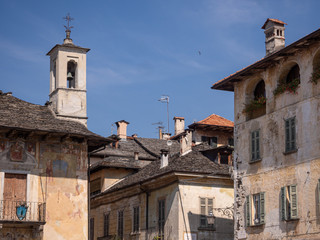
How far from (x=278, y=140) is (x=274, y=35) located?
18.8 ft

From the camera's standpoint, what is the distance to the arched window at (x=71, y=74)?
3553 centimetres

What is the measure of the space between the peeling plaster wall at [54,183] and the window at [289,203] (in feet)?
30.2

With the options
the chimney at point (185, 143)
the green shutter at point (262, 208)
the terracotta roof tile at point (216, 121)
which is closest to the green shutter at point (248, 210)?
the green shutter at point (262, 208)

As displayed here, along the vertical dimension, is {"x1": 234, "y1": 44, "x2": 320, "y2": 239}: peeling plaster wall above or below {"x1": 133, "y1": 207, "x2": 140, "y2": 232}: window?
above

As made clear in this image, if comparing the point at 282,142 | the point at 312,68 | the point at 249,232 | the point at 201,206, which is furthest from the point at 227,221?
the point at 312,68

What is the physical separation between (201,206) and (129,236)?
6047mm

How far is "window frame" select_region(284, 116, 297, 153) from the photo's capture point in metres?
28.1

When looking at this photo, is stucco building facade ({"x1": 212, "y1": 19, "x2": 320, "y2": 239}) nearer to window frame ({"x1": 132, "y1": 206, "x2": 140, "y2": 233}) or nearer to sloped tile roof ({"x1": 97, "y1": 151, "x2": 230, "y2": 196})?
sloped tile roof ({"x1": 97, "y1": 151, "x2": 230, "y2": 196})

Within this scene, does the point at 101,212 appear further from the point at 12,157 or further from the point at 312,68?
the point at 312,68

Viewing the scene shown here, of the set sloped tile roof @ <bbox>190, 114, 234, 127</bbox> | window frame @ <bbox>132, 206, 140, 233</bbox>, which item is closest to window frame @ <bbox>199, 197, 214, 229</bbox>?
window frame @ <bbox>132, 206, 140, 233</bbox>

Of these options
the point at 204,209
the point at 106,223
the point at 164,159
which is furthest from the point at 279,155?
the point at 106,223

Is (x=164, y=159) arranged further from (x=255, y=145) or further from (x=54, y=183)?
(x=255, y=145)

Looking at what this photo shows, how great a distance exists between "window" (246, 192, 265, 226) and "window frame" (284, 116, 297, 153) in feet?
8.27

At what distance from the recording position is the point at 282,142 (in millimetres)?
28844
